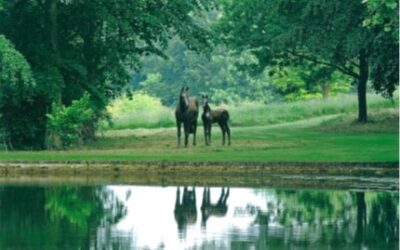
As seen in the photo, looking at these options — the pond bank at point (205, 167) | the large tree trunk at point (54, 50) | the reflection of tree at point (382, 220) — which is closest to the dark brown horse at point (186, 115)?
the large tree trunk at point (54, 50)

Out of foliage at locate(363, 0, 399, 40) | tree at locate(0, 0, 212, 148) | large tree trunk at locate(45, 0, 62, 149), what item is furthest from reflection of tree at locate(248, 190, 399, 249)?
tree at locate(0, 0, 212, 148)

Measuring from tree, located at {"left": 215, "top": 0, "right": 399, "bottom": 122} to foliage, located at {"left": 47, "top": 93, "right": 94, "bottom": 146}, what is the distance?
8150 millimetres

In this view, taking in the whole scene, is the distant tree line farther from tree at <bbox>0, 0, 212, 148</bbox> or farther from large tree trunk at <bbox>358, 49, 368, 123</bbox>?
large tree trunk at <bbox>358, 49, 368, 123</bbox>

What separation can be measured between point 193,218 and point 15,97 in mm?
21740

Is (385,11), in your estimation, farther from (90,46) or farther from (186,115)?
(90,46)

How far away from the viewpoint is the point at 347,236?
20.3 meters

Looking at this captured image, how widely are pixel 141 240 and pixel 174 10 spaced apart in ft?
91.8

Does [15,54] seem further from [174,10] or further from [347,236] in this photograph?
[347,236]

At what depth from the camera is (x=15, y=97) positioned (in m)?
43.8

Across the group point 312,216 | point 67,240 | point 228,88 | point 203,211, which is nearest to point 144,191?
point 203,211

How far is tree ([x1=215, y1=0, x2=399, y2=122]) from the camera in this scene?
36.0m

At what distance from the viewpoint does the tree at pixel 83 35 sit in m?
44.7

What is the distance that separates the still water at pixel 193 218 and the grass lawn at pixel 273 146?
7.43m

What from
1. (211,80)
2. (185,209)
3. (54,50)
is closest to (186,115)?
(54,50)
